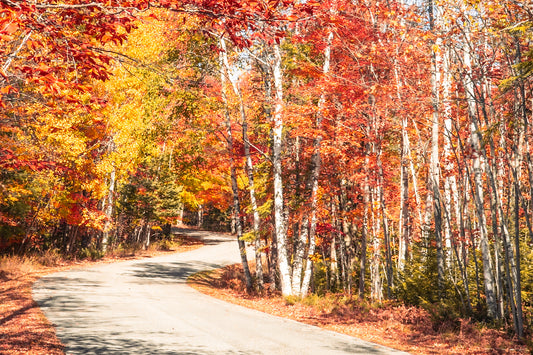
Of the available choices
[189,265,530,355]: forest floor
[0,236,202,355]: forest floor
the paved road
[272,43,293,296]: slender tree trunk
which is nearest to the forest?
[272,43,293,296]: slender tree trunk

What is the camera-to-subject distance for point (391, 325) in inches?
461

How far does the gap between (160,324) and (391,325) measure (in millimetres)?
5824

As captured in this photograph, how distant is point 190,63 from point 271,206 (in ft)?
22.7

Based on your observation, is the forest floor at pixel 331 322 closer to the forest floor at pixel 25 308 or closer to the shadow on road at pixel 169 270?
the forest floor at pixel 25 308

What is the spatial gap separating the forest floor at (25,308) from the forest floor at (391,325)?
657cm

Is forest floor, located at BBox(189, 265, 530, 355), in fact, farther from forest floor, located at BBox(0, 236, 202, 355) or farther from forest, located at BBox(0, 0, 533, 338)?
forest floor, located at BBox(0, 236, 202, 355)

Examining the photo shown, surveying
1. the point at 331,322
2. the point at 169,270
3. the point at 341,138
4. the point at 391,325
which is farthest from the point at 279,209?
the point at 169,270

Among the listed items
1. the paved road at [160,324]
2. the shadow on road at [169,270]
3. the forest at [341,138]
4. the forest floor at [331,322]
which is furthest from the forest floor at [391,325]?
the shadow on road at [169,270]

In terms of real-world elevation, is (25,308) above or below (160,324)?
above

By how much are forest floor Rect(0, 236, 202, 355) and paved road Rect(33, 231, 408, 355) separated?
30 centimetres

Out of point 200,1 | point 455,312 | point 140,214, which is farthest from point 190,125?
point 140,214

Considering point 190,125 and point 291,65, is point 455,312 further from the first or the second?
point 190,125

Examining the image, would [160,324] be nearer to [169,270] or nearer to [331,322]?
[331,322]

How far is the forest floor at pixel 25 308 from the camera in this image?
7.56m
